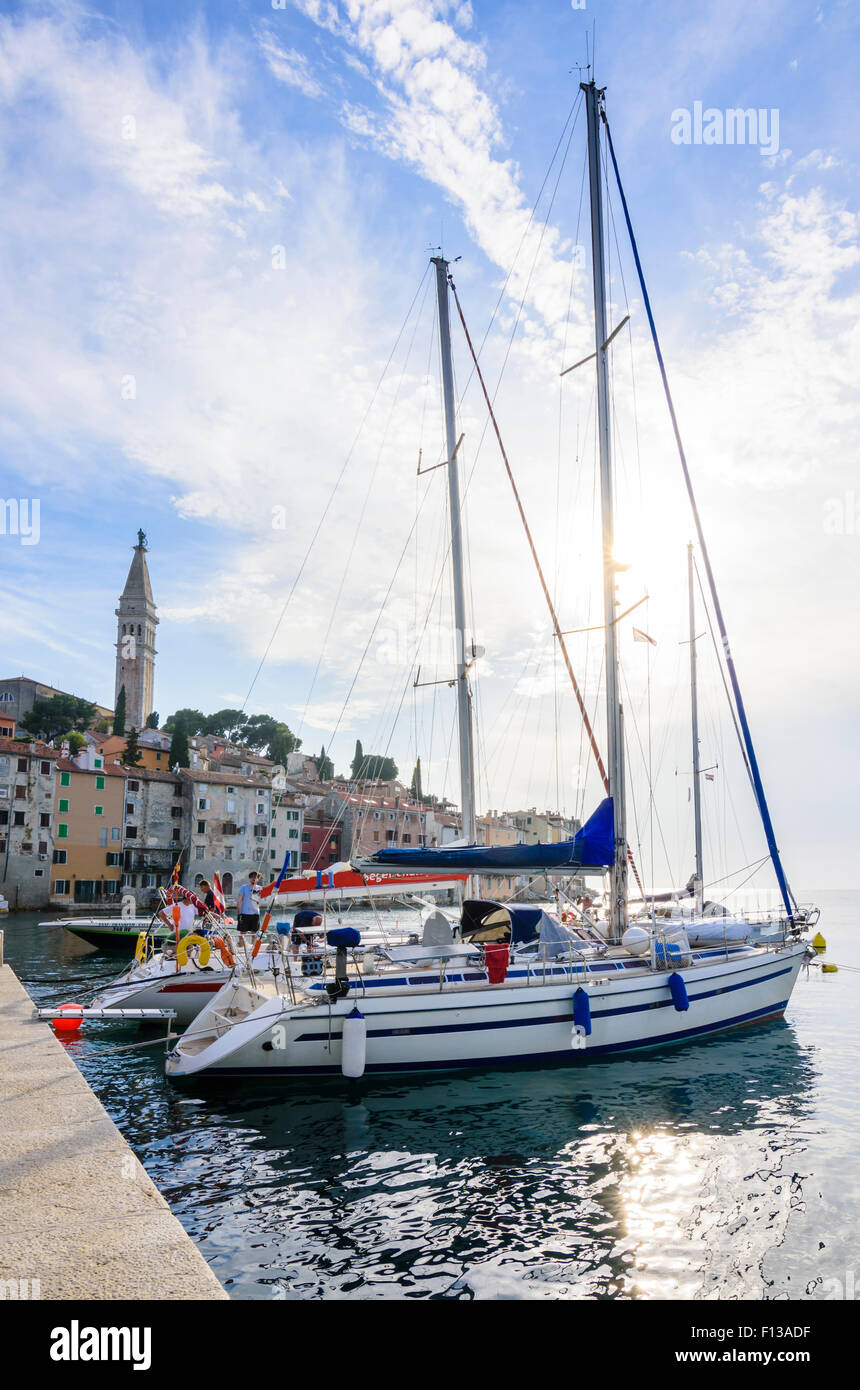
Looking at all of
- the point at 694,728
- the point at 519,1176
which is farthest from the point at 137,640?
the point at 519,1176

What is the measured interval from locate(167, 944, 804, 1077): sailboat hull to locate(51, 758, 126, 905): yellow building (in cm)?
5426

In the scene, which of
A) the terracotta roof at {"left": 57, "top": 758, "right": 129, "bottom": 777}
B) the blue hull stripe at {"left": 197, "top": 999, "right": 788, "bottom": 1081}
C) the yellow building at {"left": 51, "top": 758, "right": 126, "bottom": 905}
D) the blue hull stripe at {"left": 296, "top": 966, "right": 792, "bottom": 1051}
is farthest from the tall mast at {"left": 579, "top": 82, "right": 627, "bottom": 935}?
the terracotta roof at {"left": 57, "top": 758, "right": 129, "bottom": 777}

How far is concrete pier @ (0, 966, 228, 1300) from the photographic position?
13.4ft

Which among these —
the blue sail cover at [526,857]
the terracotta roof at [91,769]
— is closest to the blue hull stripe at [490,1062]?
the blue sail cover at [526,857]

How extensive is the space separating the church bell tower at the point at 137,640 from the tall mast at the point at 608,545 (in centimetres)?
11146

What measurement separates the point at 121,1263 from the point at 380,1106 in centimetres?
804

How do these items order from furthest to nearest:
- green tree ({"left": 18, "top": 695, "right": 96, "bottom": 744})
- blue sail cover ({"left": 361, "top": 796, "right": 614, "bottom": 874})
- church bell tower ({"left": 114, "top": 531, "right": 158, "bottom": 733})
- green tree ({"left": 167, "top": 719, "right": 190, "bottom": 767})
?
church bell tower ({"left": 114, "top": 531, "right": 158, "bottom": 733})
green tree ({"left": 18, "top": 695, "right": 96, "bottom": 744})
green tree ({"left": 167, "top": 719, "right": 190, "bottom": 767})
blue sail cover ({"left": 361, "top": 796, "right": 614, "bottom": 874})

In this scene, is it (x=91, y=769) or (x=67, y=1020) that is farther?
(x=91, y=769)

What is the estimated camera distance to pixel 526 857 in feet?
49.1

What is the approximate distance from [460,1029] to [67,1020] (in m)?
7.48

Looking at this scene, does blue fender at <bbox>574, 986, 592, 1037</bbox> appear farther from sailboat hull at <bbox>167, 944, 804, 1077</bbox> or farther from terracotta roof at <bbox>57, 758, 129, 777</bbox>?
terracotta roof at <bbox>57, 758, 129, 777</bbox>

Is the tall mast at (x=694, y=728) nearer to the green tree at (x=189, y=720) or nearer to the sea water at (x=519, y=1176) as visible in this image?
the sea water at (x=519, y=1176)

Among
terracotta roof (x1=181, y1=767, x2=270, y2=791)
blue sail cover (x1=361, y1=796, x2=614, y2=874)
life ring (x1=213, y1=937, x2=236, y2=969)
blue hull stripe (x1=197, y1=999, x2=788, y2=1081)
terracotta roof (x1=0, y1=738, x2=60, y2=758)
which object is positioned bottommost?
blue hull stripe (x1=197, y1=999, x2=788, y2=1081)

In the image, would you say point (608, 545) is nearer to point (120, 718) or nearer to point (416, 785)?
point (120, 718)
